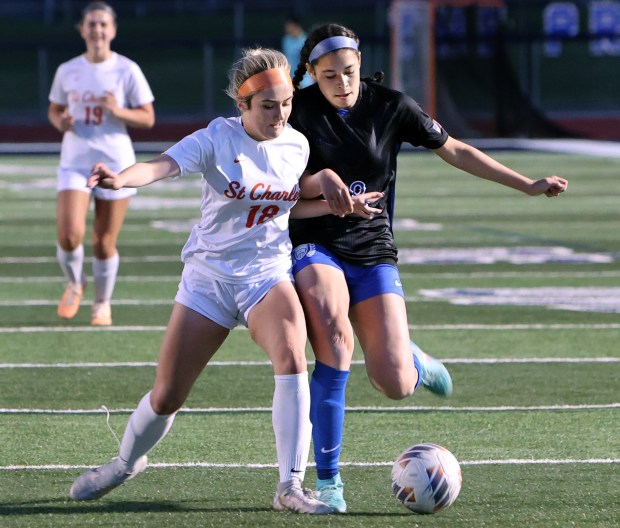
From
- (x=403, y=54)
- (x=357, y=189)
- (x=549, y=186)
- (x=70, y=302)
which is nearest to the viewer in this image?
(x=357, y=189)

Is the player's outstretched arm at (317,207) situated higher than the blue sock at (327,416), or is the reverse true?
the player's outstretched arm at (317,207)

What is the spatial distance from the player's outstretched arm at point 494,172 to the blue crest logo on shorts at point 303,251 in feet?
2.57

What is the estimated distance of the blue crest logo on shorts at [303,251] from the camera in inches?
233

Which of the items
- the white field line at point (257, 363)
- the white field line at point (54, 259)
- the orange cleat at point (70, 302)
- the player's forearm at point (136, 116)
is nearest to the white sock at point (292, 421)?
→ the white field line at point (257, 363)

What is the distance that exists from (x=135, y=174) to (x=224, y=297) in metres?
0.59

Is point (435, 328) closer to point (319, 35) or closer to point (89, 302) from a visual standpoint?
point (89, 302)

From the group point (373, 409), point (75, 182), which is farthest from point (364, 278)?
point (75, 182)

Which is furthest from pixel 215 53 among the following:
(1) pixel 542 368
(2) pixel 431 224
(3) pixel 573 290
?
(1) pixel 542 368

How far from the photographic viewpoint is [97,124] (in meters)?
10.4

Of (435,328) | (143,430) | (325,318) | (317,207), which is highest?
(317,207)

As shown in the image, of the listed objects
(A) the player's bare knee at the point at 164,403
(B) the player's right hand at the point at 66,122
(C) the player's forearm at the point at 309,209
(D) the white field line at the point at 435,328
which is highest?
(C) the player's forearm at the point at 309,209

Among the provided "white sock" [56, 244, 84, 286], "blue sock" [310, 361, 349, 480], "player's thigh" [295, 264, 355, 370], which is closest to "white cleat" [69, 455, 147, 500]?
"blue sock" [310, 361, 349, 480]

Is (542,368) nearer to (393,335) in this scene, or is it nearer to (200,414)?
(200,414)

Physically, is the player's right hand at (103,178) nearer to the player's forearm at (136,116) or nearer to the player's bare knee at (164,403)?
the player's bare knee at (164,403)
